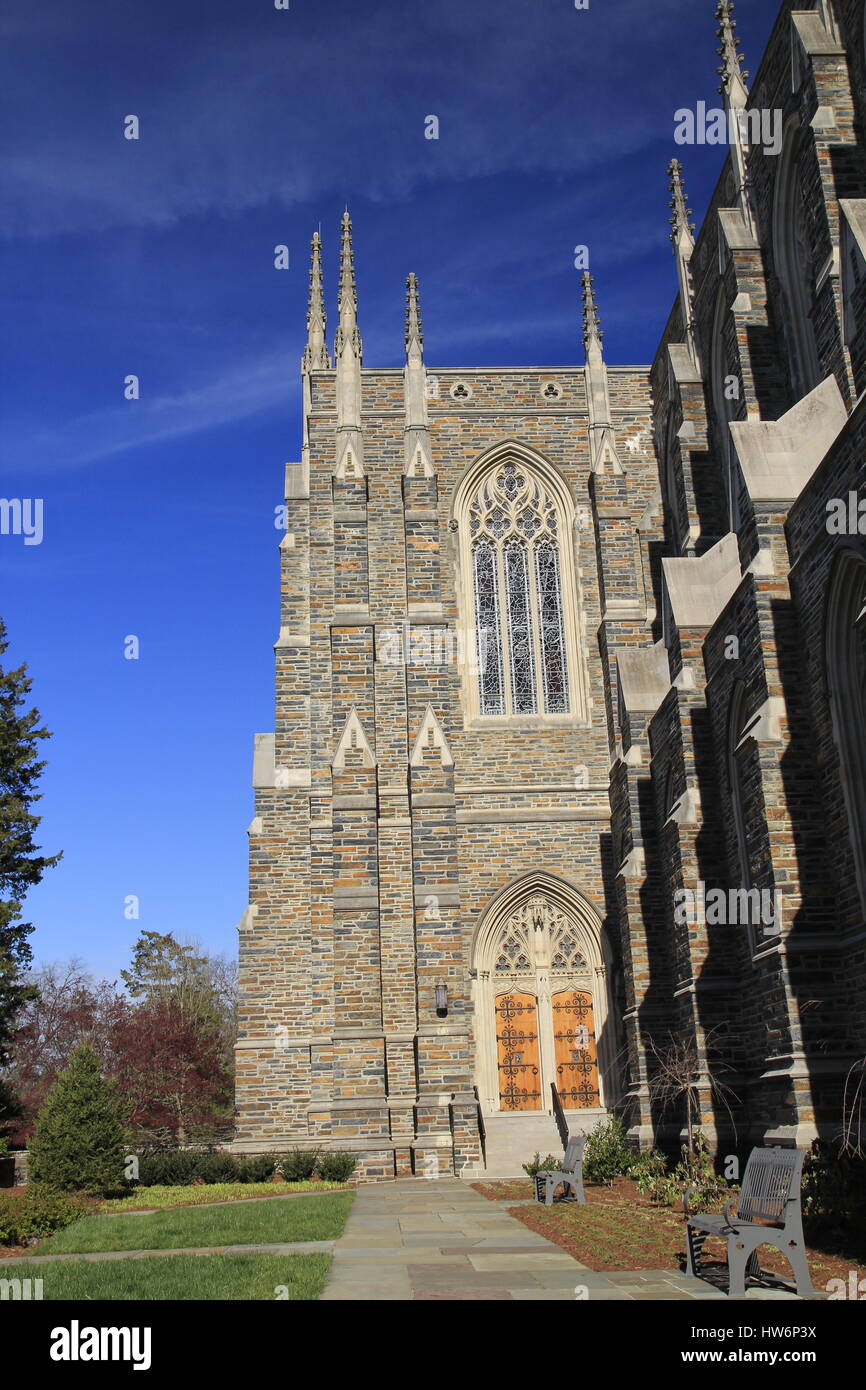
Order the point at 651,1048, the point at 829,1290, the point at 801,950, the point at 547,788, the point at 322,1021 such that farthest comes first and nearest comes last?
the point at 547,788 → the point at 322,1021 → the point at 651,1048 → the point at 801,950 → the point at 829,1290

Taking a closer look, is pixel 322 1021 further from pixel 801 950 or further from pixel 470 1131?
pixel 801 950

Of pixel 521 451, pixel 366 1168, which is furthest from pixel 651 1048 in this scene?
pixel 521 451

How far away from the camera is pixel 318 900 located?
2031 centimetres

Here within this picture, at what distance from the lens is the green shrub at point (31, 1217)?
11156 mm

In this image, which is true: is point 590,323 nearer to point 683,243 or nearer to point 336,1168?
point 683,243

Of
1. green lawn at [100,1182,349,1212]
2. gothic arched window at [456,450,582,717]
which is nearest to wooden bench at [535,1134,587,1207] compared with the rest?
green lawn at [100,1182,349,1212]

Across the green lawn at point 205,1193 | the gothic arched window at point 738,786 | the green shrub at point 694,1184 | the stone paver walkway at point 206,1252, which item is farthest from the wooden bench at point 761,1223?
the green lawn at point 205,1193

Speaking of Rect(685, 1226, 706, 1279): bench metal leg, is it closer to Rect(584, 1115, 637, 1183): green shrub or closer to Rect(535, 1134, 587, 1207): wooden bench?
Rect(535, 1134, 587, 1207): wooden bench

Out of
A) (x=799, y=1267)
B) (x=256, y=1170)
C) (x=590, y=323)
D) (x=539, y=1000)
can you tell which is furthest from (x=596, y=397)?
(x=799, y=1267)

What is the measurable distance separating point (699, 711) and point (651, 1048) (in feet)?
17.9

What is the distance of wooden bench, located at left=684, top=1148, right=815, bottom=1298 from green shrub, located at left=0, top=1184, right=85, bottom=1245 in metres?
6.55

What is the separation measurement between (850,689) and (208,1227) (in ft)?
28.2

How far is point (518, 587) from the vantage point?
2350cm
